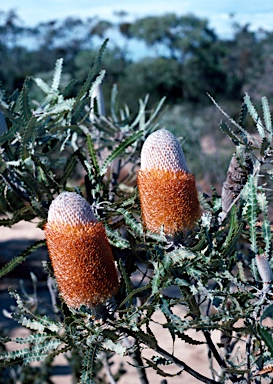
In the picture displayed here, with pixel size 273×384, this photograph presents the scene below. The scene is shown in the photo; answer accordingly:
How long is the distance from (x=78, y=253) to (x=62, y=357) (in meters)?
4.18

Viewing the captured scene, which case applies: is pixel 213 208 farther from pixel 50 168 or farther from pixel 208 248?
pixel 50 168

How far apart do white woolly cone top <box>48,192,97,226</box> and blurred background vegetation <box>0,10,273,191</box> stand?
1224 cm

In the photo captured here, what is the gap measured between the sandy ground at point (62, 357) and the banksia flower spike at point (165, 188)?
4.79ft

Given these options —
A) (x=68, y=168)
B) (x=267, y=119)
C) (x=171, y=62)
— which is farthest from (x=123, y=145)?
(x=171, y=62)

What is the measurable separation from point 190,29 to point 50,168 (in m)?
23.7

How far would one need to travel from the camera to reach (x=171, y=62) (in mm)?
20828

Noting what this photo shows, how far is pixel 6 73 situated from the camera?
1847 cm

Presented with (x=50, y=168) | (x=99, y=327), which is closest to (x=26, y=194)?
(x=50, y=168)

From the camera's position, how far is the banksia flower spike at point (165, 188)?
74 centimetres

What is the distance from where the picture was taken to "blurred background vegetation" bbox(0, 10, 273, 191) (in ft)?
53.0

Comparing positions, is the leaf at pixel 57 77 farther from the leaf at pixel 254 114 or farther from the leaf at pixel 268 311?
the leaf at pixel 268 311

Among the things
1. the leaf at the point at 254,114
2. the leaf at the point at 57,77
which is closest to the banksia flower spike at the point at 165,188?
the leaf at the point at 254,114

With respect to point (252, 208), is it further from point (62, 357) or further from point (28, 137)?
point (62, 357)

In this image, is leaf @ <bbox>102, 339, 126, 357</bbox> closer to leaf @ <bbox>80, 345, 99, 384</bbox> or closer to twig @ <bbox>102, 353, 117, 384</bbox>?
leaf @ <bbox>80, 345, 99, 384</bbox>
